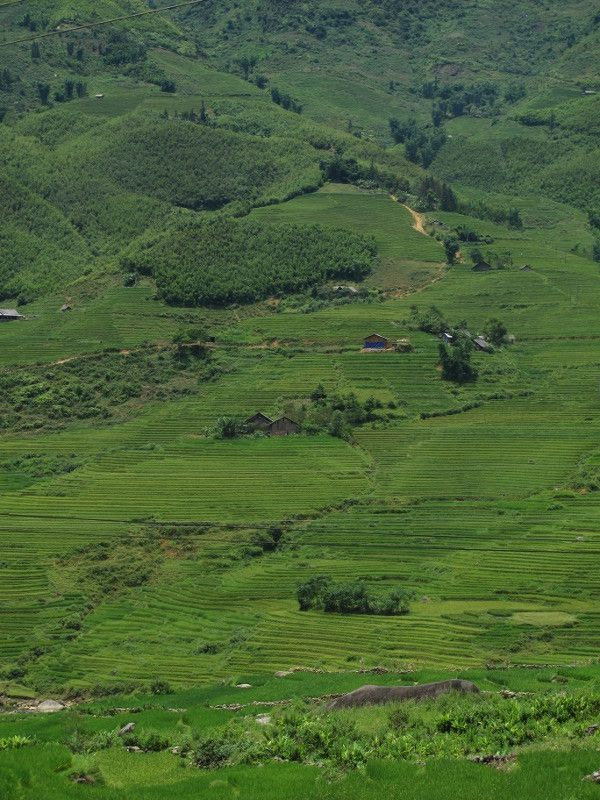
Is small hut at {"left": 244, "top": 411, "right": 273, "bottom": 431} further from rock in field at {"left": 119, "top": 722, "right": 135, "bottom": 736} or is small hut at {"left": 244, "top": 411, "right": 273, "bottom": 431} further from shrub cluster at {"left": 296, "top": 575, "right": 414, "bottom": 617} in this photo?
rock in field at {"left": 119, "top": 722, "right": 135, "bottom": 736}

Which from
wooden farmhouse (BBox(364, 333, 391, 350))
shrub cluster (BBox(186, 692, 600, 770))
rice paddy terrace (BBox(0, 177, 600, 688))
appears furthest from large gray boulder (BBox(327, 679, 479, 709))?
wooden farmhouse (BBox(364, 333, 391, 350))

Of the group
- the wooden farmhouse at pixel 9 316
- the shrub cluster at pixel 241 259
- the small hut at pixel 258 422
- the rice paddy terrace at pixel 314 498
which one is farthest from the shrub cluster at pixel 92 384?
the wooden farmhouse at pixel 9 316

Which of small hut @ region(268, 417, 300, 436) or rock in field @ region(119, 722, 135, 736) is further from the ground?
rock in field @ region(119, 722, 135, 736)

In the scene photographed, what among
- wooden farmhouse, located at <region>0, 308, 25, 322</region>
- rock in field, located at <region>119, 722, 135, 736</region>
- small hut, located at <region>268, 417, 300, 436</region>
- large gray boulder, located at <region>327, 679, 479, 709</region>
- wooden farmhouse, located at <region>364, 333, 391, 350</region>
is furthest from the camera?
wooden farmhouse, located at <region>0, 308, 25, 322</region>

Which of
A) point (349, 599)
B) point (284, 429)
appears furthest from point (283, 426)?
point (349, 599)

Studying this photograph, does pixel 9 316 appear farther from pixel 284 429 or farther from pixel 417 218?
pixel 417 218
